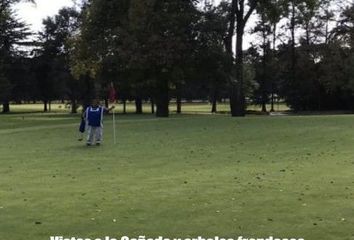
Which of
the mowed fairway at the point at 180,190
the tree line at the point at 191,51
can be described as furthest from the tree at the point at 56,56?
the mowed fairway at the point at 180,190

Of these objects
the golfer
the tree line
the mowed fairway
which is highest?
the tree line

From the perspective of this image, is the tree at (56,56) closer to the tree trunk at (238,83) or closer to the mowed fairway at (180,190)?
the tree trunk at (238,83)

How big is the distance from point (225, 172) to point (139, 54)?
1436 inches

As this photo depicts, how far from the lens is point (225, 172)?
14.7m

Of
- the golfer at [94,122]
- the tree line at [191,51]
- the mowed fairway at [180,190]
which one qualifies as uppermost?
the tree line at [191,51]

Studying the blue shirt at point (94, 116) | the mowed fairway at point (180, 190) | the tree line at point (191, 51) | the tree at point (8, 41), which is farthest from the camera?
the tree at point (8, 41)

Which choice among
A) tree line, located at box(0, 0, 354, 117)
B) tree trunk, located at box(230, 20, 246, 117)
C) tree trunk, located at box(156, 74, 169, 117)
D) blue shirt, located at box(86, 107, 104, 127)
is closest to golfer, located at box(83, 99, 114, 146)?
blue shirt, located at box(86, 107, 104, 127)

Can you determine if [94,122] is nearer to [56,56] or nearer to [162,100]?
[162,100]

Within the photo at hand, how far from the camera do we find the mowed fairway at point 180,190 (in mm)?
8727

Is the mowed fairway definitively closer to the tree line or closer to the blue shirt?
the blue shirt

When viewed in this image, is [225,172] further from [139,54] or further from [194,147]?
[139,54]

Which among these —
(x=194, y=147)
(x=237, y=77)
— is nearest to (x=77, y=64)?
(x=237, y=77)

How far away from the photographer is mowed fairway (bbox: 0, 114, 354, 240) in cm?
873

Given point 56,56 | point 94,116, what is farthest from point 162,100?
point 56,56
